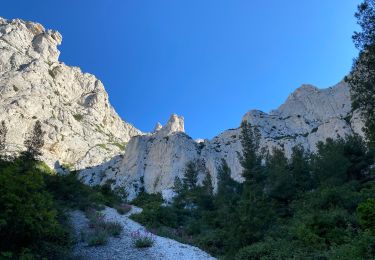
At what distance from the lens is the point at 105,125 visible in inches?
7160

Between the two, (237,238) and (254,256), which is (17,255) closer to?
(254,256)

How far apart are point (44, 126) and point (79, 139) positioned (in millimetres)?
18063

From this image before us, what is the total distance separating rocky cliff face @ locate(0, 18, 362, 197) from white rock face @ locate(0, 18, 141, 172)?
32cm

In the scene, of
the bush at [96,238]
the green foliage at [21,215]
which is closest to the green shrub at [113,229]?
the bush at [96,238]

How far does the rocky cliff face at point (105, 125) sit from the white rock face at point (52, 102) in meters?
0.32

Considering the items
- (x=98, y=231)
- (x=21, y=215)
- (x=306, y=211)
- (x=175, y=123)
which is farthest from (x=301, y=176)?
(x=175, y=123)

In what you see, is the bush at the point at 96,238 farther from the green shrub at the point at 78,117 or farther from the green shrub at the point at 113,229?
the green shrub at the point at 78,117

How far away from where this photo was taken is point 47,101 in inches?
5384

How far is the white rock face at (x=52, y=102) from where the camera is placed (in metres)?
124

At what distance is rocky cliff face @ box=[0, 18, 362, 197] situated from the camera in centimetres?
9656

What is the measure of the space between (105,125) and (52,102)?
4358cm

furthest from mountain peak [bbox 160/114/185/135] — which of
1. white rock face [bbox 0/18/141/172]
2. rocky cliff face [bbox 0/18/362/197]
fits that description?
white rock face [bbox 0/18/141/172]

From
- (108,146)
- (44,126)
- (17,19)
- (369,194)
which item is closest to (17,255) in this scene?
(369,194)

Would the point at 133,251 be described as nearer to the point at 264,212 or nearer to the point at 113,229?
the point at 113,229
